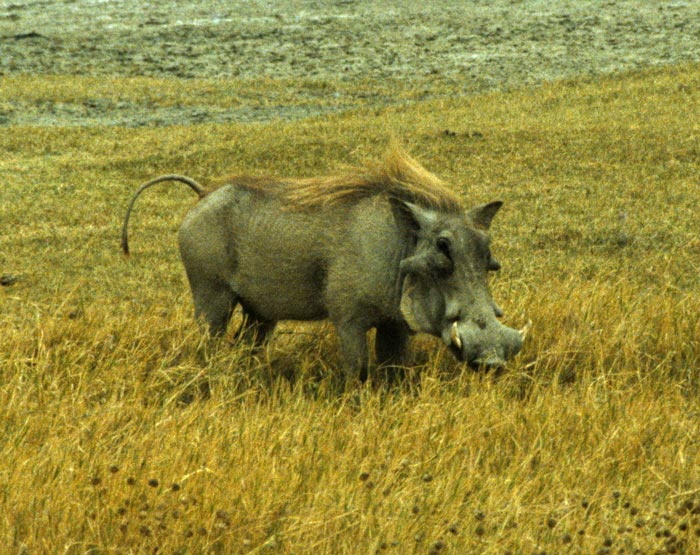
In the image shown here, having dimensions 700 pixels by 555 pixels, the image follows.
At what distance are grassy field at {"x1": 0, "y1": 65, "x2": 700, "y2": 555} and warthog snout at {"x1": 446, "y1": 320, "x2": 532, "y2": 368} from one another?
0.21 m

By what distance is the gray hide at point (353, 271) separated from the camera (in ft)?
14.3

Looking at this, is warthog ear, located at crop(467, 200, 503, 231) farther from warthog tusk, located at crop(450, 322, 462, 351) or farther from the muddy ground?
the muddy ground

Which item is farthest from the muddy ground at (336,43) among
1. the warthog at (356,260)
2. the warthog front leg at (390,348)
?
the warthog front leg at (390,348)

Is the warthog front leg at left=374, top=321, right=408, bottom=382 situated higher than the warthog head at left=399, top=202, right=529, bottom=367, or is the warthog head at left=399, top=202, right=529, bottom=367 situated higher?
the warthog head at left=399, top=202, right=529, bottom=367

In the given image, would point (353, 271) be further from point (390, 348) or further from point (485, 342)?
point (485, 342)

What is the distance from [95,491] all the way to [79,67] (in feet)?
52.2

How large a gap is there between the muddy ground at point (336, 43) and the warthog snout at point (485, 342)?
10636 millimetres

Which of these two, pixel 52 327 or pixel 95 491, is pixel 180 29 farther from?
pixel 95 491

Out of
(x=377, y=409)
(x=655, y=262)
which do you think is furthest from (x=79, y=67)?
(x=377, y=409)

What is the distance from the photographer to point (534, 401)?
15.5ft

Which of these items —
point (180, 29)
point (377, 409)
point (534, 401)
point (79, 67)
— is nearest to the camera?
point (377, 409)

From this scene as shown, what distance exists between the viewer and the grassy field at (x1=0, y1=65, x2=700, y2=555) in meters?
3.23

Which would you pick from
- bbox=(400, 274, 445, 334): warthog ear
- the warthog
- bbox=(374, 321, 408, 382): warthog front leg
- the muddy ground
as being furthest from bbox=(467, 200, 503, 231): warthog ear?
the muddy ground

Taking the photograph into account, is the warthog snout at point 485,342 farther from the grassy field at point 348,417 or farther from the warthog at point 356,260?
the grassy field at point 348,417
